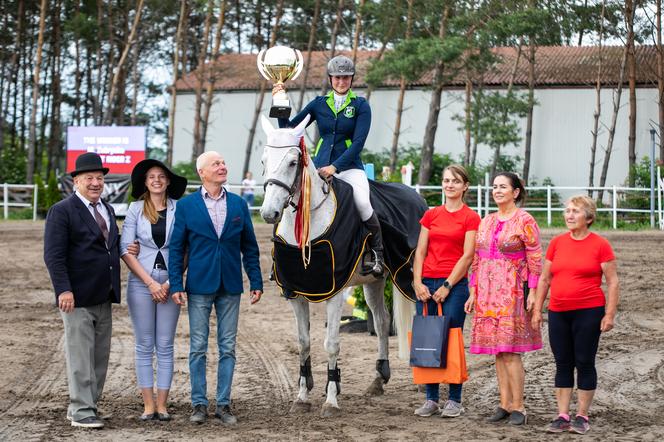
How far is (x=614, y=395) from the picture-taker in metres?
8.05

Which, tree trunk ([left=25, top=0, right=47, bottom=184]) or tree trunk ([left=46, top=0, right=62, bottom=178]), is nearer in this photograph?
tree trunk ([left=25, top=0, right=47, bottom=184])

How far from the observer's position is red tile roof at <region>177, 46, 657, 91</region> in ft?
137

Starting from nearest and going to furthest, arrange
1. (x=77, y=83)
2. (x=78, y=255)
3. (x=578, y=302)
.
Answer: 1. (x=578, y=302)
2. (x=78, y=255)
3. (x=77, y=83)

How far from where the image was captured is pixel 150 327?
286 inches

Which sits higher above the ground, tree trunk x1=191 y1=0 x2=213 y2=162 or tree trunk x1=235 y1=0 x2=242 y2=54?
tree trunk x1=235 y1=0 x2=242 y2=54

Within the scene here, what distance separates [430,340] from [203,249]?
1834mm

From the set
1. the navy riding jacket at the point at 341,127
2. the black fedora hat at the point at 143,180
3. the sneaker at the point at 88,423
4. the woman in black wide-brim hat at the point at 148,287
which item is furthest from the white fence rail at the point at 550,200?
the sneaker at the point at 88,423

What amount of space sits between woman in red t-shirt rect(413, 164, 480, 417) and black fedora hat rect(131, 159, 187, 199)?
1.92m

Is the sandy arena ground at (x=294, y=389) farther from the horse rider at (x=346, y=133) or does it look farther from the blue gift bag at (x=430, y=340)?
the horse rider at (x=346, y=133)

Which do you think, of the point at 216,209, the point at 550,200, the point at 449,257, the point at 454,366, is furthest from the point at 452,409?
the point at 550,200

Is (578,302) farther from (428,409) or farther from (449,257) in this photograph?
(428,409)

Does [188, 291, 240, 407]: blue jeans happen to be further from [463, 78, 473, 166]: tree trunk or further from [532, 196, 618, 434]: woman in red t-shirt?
[463, 78, 473, 166]: tree trunk

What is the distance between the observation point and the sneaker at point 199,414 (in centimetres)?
714

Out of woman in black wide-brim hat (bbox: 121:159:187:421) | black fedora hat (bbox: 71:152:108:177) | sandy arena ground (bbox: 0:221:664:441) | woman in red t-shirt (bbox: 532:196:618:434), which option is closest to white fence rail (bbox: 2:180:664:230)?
sandy arena ground (bbox: 0:221:664:441)
